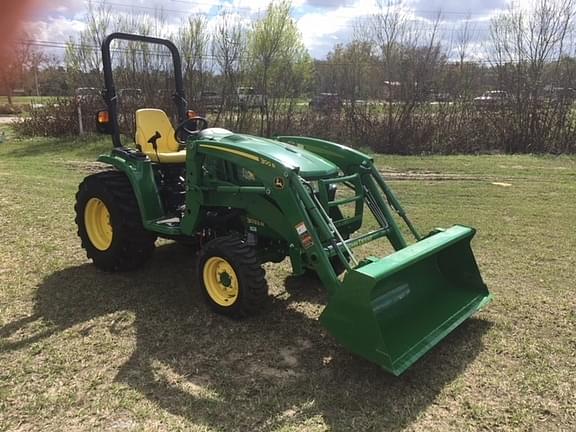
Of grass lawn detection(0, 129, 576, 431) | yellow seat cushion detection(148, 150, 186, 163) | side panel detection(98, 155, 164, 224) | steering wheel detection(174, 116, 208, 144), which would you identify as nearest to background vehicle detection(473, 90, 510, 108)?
grass lawn detection(0, 129, 576, 431)

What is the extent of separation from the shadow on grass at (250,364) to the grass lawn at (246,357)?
0.01 meters

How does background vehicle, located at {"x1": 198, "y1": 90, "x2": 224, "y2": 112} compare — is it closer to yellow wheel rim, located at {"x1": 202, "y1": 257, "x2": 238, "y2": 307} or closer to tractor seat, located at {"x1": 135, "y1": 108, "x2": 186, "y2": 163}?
tractor seat, located at {"x1": 135, "y1": 108, "x2": 186, "y2": 163}

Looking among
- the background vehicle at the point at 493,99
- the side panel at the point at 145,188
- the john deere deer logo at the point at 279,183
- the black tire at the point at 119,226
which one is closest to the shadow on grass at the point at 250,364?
the black tire at the point at 119,226

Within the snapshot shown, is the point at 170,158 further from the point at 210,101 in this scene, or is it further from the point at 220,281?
the point at 210,101

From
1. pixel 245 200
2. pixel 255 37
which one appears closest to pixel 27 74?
pixel 245 200

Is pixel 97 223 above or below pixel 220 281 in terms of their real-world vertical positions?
above

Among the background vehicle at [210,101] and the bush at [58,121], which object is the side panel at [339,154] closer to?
the background vehicle at [210,101]

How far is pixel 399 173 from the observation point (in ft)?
34.1

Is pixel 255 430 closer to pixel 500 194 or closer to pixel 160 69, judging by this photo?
pixel 500 194

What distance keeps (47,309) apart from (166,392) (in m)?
1.59

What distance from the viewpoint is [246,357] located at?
325cm

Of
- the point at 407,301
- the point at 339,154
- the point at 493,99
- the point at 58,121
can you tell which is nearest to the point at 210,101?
the point at 58,121

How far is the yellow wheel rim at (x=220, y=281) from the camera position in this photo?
3.65 metres

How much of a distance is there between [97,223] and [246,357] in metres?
2.34
